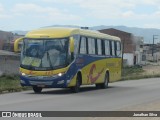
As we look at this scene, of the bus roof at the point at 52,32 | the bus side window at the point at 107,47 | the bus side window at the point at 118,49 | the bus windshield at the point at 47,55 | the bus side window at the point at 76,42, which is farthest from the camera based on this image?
Answer: the bus side window at the point at 118,49

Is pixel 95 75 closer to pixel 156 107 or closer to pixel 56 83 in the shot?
pixel 56 83

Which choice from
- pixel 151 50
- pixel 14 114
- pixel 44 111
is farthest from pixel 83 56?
pixel 151 50

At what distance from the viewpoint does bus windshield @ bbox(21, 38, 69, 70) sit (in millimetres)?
25281

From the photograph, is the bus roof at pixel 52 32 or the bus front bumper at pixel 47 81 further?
the bus roof at pixel 52 32

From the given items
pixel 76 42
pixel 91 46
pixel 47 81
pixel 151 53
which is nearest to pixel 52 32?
pixel 76 42

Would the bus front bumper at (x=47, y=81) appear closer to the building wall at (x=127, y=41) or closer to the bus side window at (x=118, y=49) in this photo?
the bus side window at (x=118, y=49)

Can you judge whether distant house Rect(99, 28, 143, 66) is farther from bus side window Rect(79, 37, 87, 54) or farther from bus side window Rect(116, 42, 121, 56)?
bus side window Rect(79, 37, 87, 54)

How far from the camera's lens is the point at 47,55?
25.4m

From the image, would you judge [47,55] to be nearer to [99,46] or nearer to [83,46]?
[83,46]

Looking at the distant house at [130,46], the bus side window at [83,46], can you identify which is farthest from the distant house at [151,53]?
the bus side window at [83,46]

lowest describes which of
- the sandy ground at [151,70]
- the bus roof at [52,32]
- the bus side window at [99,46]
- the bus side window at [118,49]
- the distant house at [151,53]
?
the distant house at [151,53]

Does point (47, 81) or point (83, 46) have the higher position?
point (83, 46)

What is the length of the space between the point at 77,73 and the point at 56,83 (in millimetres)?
1947

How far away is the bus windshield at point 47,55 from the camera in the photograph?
25.3 m
